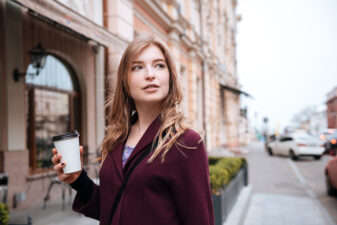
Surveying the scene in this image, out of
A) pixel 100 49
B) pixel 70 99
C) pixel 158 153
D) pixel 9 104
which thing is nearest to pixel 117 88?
pixel 158 153

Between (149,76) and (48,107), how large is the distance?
6082 millimetres

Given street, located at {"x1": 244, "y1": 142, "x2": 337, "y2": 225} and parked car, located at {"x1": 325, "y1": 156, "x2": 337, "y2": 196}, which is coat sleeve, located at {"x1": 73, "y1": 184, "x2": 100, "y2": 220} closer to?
street, located at {"x1": 244, "y1": 142, "x2": 337, "y2": 225}

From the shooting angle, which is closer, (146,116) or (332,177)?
(146,116)

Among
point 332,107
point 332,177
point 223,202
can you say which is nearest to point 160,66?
point 223,202

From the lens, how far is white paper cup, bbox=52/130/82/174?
1339 mm

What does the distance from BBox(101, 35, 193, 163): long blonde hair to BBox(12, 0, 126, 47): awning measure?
7.70ft

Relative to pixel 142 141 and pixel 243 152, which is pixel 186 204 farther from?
pixel 243 152

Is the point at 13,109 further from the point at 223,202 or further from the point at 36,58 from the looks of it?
the point at 223,202

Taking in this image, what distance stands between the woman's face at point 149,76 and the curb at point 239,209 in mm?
3658

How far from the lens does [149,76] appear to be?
138 centimetres

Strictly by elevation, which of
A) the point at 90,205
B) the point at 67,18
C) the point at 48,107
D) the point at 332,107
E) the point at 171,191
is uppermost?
the point at 332,107

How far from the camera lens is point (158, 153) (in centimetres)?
124

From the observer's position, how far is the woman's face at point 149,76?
55.0 inches

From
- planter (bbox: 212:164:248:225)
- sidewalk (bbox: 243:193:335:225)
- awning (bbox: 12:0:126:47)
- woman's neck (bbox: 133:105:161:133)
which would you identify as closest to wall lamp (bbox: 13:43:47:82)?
awning (bbox: 12:0:126:47)
